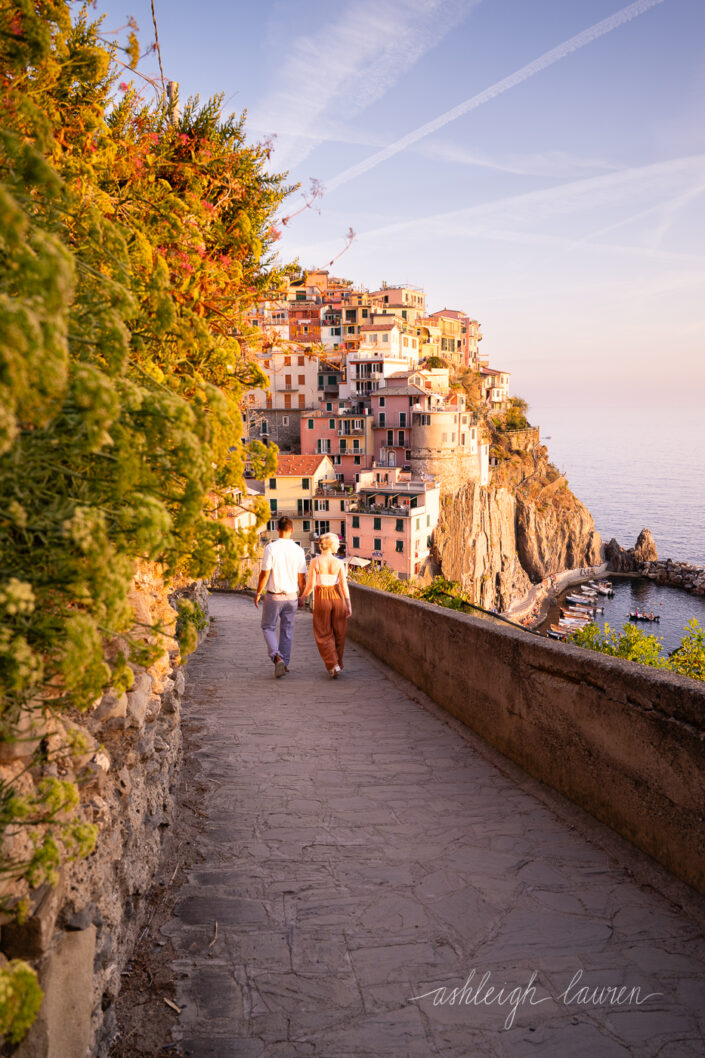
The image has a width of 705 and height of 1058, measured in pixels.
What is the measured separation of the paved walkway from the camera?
106 inches

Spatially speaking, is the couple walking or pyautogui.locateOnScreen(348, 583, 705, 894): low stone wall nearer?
pyautogui.locateOnScreen(348, 583, 705, 894): low stone wall

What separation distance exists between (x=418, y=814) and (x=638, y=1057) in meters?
2.11

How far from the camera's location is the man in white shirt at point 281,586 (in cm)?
804

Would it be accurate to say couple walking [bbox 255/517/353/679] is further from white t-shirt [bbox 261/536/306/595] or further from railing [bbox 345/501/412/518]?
railing [bbox 345/501/412/518]

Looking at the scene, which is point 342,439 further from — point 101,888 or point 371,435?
point 101,888

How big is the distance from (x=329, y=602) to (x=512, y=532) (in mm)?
75513

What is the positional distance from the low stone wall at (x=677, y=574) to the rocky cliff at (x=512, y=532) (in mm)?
7472

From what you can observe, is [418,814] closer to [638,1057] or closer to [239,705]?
[638,1057]

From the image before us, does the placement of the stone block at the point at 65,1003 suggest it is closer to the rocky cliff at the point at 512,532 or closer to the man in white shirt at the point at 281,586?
the man in white shirt at the point at 281,586

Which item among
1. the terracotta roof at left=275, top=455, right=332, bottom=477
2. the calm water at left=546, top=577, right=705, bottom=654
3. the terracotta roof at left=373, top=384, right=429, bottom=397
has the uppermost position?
the terracotta roof at left=373, top=384, right=429, bottom=397

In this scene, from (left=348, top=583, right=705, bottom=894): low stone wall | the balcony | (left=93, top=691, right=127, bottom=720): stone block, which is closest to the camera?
(left=93, top=691, right=127, bottom=720): stone block

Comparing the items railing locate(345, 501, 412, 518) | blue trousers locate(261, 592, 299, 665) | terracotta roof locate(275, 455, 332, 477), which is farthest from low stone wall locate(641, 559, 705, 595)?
blue trousers locate(261, 592, 299, 665)

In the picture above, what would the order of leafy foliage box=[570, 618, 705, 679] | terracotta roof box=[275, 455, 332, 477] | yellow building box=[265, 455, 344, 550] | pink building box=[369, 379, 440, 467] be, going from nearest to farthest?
leafy foliage box=[570, 618, 705, 679], yellow building box=[265, 455, 344, 550], terracotta roof box=[275, 455, 332, 477], pink building box=[369, 379, 440, 467]

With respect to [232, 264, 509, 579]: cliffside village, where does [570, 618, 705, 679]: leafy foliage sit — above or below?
below
